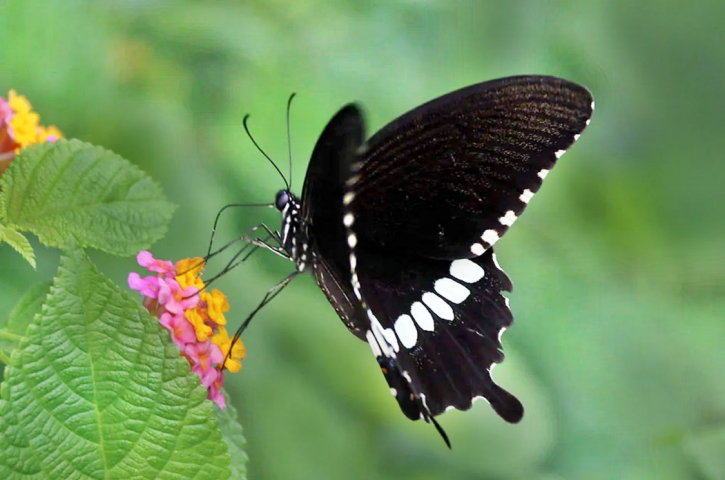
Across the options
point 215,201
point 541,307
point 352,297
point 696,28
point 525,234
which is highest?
point 696,28

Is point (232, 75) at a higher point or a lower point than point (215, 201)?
higher

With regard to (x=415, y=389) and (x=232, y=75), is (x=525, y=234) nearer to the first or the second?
(x=232, y=75)

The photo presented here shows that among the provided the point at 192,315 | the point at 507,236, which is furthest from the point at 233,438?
the point at 507,236

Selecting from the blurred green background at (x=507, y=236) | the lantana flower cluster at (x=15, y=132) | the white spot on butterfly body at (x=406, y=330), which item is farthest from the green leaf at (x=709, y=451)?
the lantana flower cluster at (x=15, y=132)

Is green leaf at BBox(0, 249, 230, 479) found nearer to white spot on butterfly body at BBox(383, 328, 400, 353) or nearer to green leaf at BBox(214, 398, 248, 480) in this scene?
green leaf at BBox(214, 398, 248, 480)

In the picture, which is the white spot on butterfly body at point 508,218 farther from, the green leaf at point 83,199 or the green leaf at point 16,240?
the green leaf at point 16,240

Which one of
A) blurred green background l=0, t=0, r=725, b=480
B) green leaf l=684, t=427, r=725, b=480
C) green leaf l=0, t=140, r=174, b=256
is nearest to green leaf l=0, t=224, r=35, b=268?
green leaf l=0, t=140, r=174, b=256

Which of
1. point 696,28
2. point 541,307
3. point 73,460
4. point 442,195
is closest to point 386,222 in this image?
point 442,195
